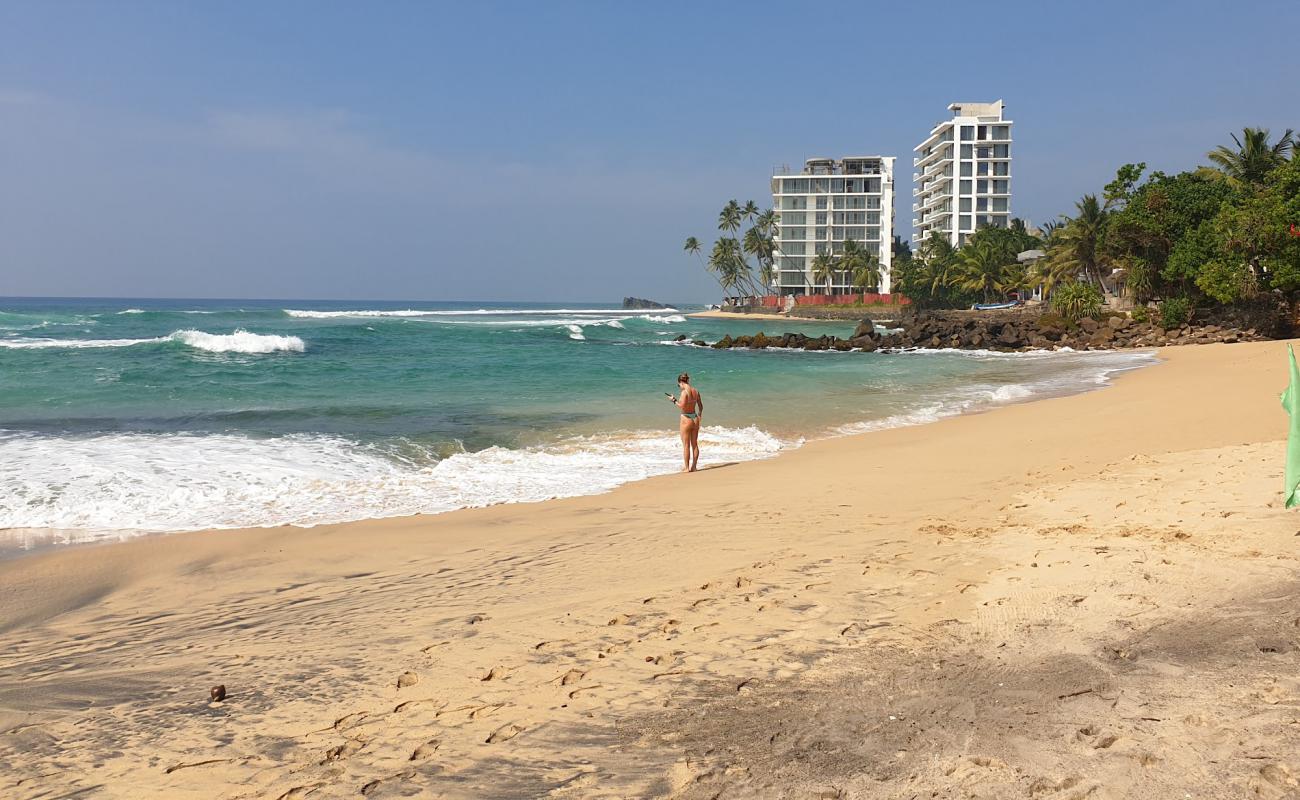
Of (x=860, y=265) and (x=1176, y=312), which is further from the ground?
(x=860, y=265)

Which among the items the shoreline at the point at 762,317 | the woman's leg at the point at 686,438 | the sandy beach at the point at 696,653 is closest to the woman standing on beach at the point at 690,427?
the woman's leg at the point at 686,438

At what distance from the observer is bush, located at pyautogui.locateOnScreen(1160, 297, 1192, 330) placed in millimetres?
40812

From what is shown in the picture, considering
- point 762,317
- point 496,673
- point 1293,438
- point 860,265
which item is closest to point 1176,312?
point 1293,438

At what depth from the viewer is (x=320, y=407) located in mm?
19281

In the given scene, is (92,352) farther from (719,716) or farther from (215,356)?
(719,716)

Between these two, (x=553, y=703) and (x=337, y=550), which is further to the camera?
(x=337, y=550)

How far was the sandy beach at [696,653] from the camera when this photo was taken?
3.38 metres

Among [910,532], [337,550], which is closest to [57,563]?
[337,550]

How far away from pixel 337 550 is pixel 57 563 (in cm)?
247

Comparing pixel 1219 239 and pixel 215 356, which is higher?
pixel 1219 239

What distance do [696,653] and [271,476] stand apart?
8.44 metres

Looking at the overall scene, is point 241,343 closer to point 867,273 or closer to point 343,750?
point 343,750

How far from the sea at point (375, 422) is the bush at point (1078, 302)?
1254 cm

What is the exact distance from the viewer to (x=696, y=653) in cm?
457
